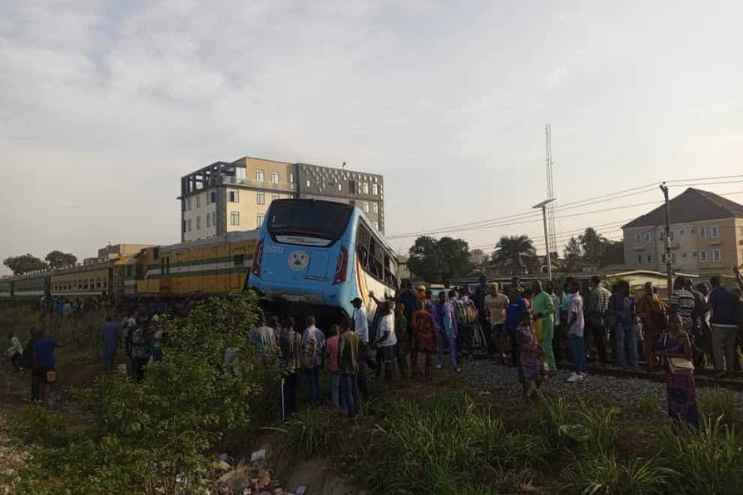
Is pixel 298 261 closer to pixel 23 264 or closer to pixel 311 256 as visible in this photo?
pixel 311 256

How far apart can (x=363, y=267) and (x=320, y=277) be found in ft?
4.67

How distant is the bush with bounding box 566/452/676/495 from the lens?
18.3 ft

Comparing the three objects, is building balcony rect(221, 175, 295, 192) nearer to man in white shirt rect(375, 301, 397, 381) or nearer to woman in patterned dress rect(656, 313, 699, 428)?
man in white shirt rect(375, 301, 397, 381)

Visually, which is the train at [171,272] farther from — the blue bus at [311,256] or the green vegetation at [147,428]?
the green vegetation at [147,428]

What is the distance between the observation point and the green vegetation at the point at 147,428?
20.8 ft

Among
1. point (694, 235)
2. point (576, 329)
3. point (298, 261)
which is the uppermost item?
point (694, 235)

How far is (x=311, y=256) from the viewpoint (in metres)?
12.4

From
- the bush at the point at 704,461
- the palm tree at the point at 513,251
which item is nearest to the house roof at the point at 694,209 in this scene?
the palm tree at the point at 513,251

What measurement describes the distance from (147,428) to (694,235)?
65.7 m

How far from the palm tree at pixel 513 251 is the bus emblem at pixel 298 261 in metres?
49.0

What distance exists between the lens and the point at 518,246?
2371 inches

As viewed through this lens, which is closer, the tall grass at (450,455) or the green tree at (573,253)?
the tall grass at (450,455)

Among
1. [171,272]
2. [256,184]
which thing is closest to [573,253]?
[256,184]

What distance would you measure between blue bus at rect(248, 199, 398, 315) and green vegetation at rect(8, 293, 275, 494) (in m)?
3.85
